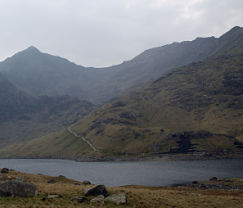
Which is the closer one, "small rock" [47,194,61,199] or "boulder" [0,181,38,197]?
"boulder" [0,181,38,197]

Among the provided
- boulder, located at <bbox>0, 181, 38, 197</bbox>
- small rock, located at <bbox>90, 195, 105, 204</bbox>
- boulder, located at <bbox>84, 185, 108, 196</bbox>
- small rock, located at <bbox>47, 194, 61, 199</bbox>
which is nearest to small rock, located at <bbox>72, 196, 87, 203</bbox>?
small rock, located at <bbox>90, 195, 105, 204</bbox>

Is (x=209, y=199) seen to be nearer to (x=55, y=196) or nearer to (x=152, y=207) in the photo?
(x=152, y=207)

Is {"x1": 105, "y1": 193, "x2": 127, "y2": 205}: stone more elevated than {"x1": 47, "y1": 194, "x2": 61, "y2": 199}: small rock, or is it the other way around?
{"x1": 47, "y1": 194, "x2": 61, "y2": 199}: small rock

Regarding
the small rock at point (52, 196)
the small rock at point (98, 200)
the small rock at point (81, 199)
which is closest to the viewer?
the small rock at point (98, 200)

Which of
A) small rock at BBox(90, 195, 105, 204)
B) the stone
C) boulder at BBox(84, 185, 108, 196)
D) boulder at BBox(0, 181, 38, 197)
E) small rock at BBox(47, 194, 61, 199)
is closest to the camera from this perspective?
boulder at BBox(0, 181, 38, 197)

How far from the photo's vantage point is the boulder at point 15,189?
39844 millimetres

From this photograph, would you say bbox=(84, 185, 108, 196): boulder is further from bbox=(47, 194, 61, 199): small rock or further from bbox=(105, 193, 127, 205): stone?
bbox=(47, 194, 61, 199): small rock

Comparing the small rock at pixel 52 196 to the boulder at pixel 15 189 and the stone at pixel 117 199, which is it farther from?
the stone at pixel 117 199

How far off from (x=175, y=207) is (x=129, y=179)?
11341 centimetres

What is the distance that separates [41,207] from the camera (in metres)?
34.2

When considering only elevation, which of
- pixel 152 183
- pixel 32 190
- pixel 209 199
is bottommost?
pixel 152 183

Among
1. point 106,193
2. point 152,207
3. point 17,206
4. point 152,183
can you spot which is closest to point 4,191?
point 17,206

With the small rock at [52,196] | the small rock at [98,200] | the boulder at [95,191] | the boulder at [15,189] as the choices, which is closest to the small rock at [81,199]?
the small rock at [98,200]

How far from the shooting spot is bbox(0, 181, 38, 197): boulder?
3984cm
